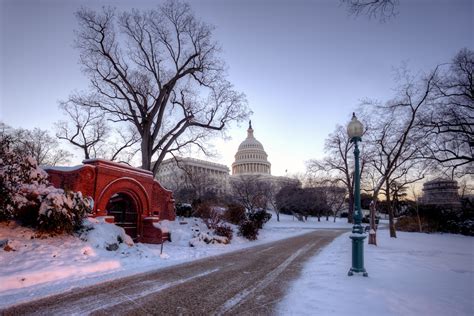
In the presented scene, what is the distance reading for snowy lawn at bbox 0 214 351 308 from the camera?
6.41m

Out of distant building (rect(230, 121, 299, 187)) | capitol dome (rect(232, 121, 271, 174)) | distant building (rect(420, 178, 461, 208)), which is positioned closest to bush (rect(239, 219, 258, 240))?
distant building (rect(420, 178, 461, 208))

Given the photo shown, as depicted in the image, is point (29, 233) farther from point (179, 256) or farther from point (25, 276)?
point (179, 256)

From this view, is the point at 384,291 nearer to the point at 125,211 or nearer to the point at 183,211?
the point at 125,211

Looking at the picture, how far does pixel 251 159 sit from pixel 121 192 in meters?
94.9

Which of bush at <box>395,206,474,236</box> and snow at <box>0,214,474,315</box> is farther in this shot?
bush at <box>395,206,474,236</box>

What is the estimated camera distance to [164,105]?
22234mm

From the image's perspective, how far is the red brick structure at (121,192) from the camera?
11.8 meters

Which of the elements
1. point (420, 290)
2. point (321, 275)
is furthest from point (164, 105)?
point (420, 290)

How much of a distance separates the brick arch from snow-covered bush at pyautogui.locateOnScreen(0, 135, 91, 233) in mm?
1948

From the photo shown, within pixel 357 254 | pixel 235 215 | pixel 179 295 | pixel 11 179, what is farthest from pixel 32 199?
pixel 235 215

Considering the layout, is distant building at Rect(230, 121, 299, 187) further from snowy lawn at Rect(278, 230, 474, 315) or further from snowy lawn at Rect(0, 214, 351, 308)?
snowy lawn at Rect(278, 230, 474, 315)

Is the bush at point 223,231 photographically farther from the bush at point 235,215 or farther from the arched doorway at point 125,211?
the arched doorway at point 125,211

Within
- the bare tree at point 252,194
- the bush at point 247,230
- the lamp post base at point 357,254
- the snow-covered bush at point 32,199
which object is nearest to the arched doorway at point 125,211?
the snow-covered bush at point 32,199

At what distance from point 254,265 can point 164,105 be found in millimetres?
16187
